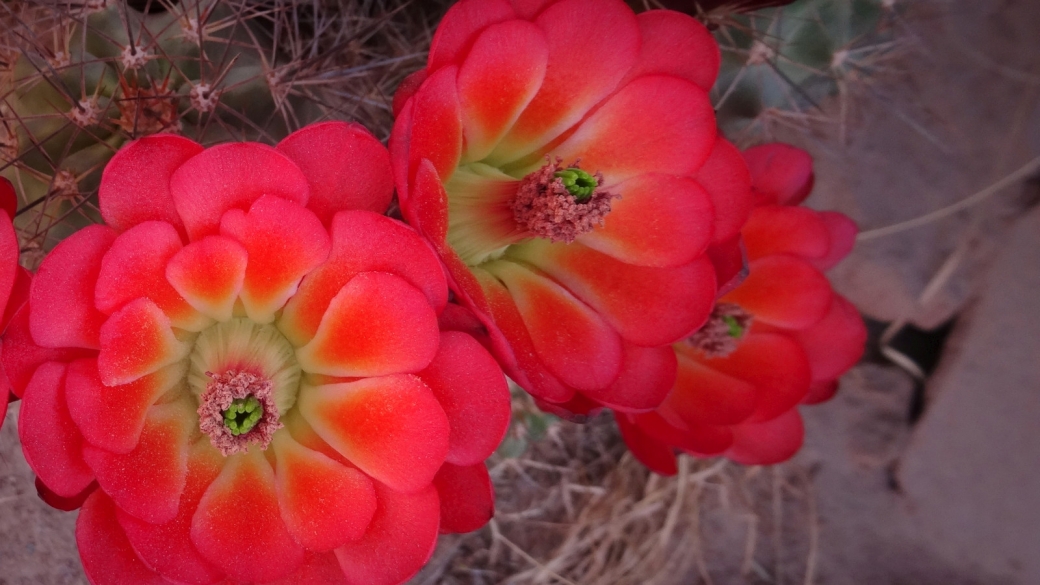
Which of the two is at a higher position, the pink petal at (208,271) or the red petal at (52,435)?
the pink petal at (208,271)

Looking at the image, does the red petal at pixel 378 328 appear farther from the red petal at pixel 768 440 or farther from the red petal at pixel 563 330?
the red petal at pixel 768 440

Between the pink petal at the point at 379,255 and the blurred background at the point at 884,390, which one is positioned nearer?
the pink petal at the point at 379,255

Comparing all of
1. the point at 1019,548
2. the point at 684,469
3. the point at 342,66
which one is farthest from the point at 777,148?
the point at 1019,548

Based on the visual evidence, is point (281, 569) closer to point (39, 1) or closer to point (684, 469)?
point (39, 1)

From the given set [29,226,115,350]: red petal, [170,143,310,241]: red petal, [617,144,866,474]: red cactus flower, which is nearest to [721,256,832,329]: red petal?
[617,144,866,474]: red cactus flower

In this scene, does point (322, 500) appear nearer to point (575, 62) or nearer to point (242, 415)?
point (242, 415)

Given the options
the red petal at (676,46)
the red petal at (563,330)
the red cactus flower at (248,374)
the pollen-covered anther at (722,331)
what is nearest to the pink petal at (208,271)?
the red cactus flower at (248,374)
